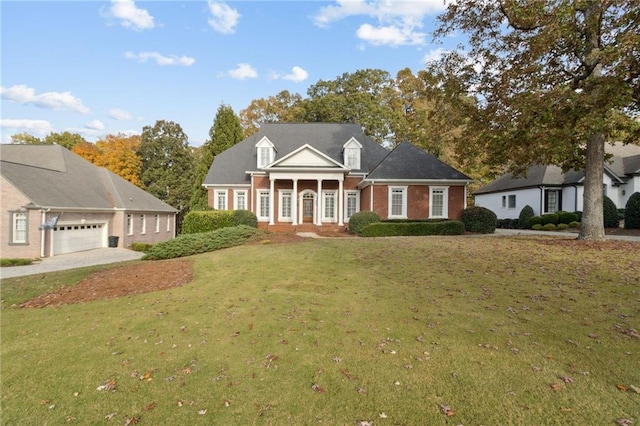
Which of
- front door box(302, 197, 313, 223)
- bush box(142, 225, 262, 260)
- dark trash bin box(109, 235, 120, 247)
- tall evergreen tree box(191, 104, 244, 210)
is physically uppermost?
tall evergreen tree box(191, 104, 244, 210)

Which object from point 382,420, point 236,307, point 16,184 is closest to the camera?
point 382,420

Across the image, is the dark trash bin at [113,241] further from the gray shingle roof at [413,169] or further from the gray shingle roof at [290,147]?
the gray shingle roof at [413,169]

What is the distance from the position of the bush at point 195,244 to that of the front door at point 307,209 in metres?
8.75

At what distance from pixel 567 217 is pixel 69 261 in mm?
32228

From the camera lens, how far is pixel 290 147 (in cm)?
2855

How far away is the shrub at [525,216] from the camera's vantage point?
2767cm

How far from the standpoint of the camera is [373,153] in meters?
28.3

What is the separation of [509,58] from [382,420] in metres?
14.6

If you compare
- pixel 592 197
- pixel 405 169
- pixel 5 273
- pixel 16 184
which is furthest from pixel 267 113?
pixel 592 197

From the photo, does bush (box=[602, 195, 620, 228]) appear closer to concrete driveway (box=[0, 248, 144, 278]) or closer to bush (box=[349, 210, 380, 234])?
bush (box=[349, 210, 380, 234])

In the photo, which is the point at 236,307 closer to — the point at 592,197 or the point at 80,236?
the point at 592,197

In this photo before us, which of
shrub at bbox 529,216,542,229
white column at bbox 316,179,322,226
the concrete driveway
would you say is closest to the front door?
white column at bbox 316,179,322,226

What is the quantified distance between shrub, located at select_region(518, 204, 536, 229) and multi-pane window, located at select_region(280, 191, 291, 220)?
781 inches

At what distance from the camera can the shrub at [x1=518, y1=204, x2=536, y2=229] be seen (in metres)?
27.7
